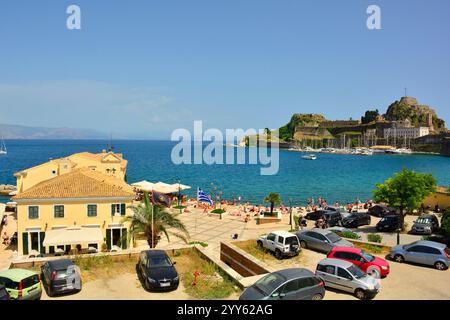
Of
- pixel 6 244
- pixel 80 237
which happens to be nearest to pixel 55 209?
pixel 80 237

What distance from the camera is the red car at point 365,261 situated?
1473 centimetres

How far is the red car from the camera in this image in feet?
48.3

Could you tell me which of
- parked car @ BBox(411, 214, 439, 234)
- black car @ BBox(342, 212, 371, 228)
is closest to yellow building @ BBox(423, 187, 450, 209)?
black car @ BBox(342, 212, 371, 228)

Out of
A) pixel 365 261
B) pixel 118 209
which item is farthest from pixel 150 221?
pixel 365 261

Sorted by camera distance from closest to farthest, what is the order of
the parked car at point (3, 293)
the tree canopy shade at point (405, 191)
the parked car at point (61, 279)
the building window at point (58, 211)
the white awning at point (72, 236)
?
the parked car at point (3, 293)
the parked car at point (61, 279)
the white awning at point (72, 236)
the building window at point (58, 211)
the tree canopy shade at point (405, 191)

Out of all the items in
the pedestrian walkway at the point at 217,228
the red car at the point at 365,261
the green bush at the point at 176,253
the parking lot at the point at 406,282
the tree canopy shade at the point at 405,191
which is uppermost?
the tree canopy shade at the point at 405,191

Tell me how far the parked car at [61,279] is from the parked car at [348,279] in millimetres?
8598

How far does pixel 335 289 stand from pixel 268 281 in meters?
3.34

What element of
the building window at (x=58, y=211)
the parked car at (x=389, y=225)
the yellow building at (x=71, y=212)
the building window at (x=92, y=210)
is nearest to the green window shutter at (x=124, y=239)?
the yellow building at (x=71, y=212)

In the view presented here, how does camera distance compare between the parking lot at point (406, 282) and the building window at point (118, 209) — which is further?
the building window at point (118, 209)

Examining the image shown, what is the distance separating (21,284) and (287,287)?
325 inches

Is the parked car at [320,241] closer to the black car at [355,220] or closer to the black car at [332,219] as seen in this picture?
the black car at [332,219]

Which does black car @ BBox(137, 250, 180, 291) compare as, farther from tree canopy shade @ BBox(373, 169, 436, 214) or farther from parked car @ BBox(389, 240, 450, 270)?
tree canopy shade @ BBox(373, 169, 436, 214)
